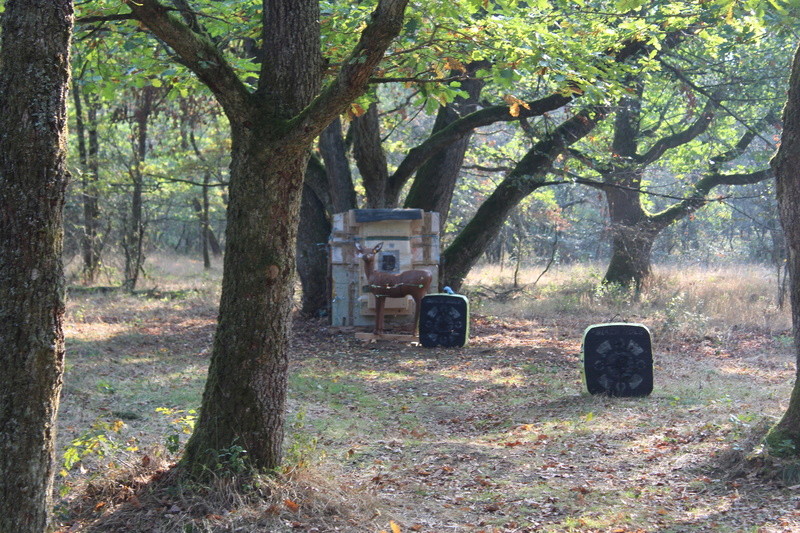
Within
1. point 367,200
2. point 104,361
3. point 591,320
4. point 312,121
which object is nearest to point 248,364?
point 312,121

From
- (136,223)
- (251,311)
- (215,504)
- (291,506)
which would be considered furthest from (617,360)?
(136,223)

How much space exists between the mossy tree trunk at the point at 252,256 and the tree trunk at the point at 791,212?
349 cm

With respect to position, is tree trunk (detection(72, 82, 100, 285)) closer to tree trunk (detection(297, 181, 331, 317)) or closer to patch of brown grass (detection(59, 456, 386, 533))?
tree trunk (detection(297, 181, 331, 317))

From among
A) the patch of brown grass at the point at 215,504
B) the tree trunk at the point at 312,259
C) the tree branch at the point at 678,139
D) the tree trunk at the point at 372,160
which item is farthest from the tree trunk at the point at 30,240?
the tree branch at the point at 678,139

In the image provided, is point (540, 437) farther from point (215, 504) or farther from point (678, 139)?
point (678, 139)

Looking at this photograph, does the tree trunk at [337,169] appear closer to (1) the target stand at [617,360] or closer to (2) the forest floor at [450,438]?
(2) the forest floor at [450,438]

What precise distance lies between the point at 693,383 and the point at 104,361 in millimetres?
8220

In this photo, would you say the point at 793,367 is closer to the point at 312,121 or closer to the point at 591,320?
the point at 591,320

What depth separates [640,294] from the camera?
18.9 metres

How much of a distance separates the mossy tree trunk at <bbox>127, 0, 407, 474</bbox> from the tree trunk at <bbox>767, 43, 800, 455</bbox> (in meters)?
3.49

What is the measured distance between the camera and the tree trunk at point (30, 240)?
11.3 feet

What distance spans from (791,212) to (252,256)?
4.13 metres

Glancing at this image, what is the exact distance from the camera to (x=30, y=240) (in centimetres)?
348

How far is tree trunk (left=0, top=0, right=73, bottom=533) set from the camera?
3453 millimetres
